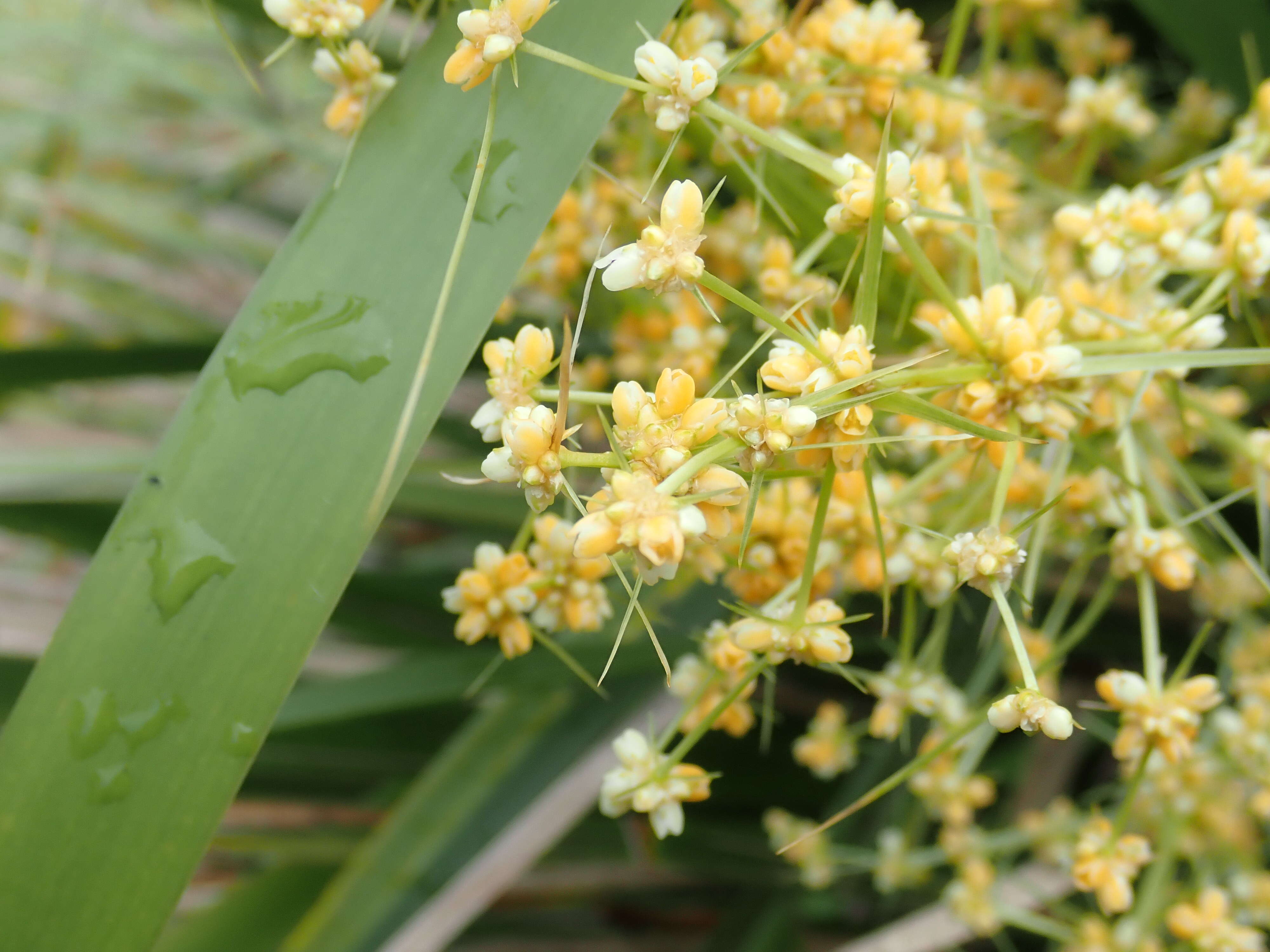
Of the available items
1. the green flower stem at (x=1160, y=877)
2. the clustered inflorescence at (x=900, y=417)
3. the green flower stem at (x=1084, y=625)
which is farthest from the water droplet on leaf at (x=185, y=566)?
the green flower stem at (x=1160, y=877)

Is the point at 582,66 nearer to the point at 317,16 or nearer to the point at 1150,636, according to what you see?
the point at 317,16

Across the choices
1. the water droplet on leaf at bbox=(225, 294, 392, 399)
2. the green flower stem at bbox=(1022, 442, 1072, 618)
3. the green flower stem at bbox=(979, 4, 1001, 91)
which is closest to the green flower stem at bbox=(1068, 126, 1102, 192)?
the green flower stem at bbox=(979, 4, 1001, 91)

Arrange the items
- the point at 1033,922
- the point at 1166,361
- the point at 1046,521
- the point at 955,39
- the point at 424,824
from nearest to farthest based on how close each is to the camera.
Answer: the point at 1166,361 < the point at 1046,521 < the point at 955,39 < the point at 1033,922 < the point at 424,824

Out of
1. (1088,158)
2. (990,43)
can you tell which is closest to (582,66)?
(990,43)

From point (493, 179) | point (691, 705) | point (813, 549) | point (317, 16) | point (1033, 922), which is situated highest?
point (317, 16)

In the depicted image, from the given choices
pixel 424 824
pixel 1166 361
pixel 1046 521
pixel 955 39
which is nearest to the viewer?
pixel 1166 361

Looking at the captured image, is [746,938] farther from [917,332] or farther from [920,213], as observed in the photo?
[920,213]

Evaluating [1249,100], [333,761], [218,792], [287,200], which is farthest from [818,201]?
[287,200]
